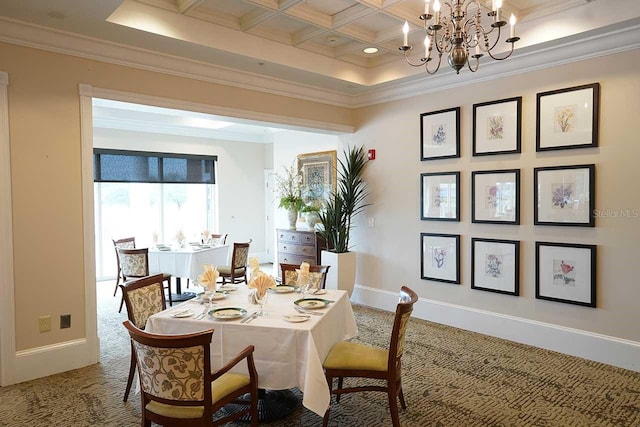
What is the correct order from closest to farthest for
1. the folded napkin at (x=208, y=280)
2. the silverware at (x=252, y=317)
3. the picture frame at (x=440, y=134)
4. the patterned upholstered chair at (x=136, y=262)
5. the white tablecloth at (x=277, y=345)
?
the white tablecloth at (x=277, y=345) → the silverware at (x=252, y=317) → the folded napkin at (x=208, y=280) → the picture frame at (x=440, y=134) → the patterned upholstered chair at (x=136, y=262)

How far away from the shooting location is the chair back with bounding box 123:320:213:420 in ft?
6.82

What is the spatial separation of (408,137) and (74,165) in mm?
3755

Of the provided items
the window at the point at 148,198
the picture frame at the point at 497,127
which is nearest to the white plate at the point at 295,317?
the picture frame at the point at 497,127

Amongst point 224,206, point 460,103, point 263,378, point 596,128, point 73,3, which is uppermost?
point 73,3

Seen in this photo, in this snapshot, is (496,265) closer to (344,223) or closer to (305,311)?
(344,223)

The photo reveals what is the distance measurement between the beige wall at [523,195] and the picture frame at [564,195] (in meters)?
0.07

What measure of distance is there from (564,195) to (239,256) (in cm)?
419

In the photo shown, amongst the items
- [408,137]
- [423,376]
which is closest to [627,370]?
[423,376]

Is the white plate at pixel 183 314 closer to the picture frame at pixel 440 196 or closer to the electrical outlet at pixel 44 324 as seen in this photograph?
the electrical outlet at pixel 44 324

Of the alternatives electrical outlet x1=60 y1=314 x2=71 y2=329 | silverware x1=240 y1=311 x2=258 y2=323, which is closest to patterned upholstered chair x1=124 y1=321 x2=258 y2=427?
silverware x1=240 y1=311 x2=258 y2=323

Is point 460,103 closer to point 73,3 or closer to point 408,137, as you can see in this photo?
point 408,137

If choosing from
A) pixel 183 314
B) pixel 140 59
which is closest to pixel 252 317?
pixel 183 314

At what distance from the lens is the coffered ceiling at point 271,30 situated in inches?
137

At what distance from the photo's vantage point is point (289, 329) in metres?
2.61
